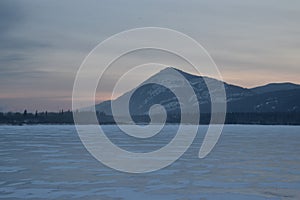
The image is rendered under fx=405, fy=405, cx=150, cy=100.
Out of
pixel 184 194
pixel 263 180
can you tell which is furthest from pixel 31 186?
pixel 263 180

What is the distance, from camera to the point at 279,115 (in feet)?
467

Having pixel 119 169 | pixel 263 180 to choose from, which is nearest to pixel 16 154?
pixel 119 169

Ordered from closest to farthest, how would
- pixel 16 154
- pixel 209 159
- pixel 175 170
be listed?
pixel 175 170 < pixel 209 159 < pixel 16 154

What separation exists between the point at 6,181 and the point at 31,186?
1.39m

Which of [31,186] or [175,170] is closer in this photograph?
[31,186]

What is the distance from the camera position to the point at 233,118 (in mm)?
154250

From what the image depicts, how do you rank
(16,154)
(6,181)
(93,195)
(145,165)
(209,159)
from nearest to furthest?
(93,195) → (6,181) → (145,165) → (209,159) → (16,154)

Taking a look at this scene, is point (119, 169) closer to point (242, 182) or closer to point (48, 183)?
point (48, 183)

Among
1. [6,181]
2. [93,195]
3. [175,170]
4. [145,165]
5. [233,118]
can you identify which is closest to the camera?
[93,195]

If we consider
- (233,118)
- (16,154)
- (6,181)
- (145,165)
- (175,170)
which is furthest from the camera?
(233,118)

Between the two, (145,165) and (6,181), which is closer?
(6,181)

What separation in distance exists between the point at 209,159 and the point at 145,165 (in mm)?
4127

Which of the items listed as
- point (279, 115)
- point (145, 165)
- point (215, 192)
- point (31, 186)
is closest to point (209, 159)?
point (145, 165)

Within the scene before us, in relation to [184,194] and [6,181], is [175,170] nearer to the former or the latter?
[184,194]
